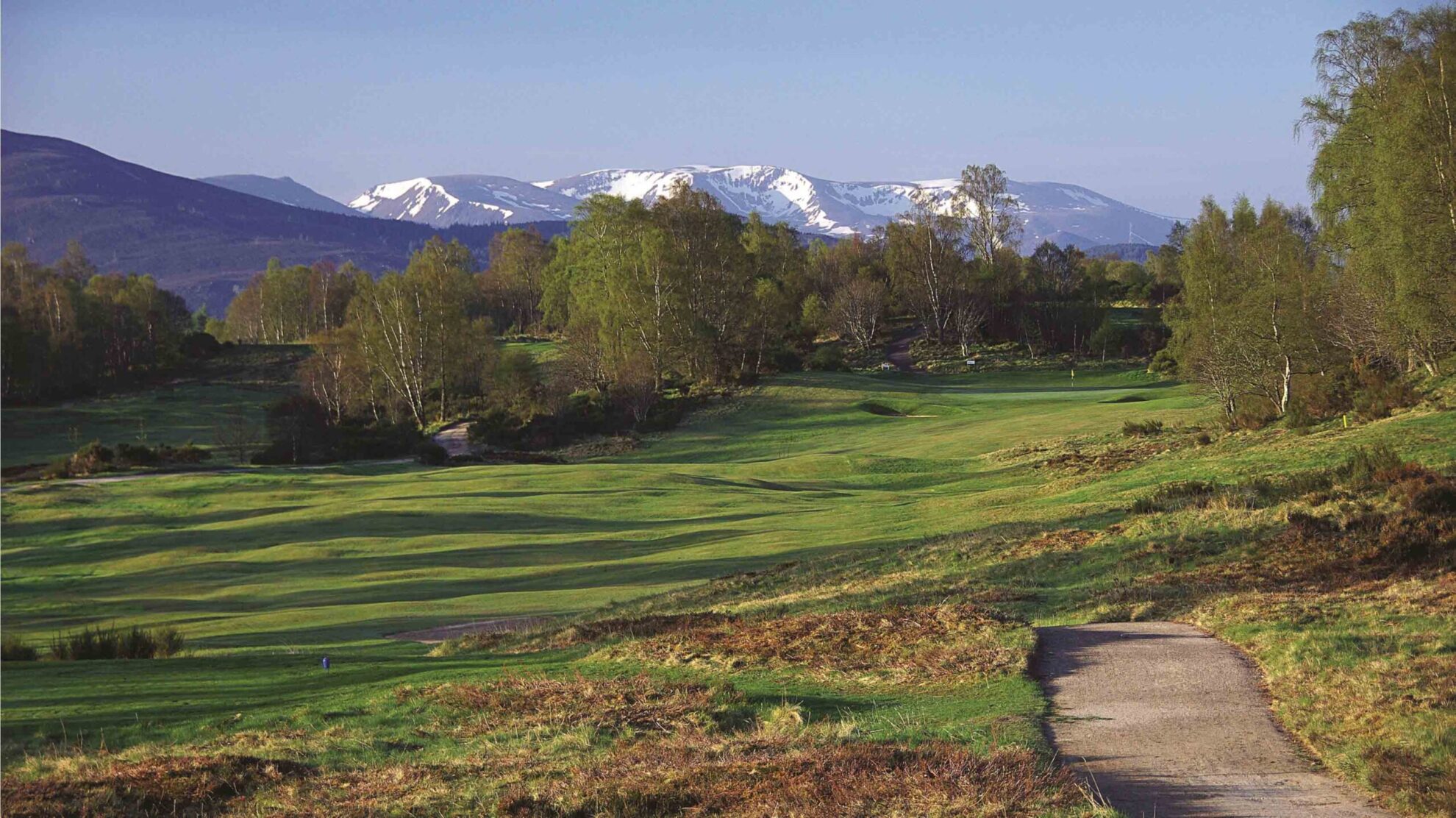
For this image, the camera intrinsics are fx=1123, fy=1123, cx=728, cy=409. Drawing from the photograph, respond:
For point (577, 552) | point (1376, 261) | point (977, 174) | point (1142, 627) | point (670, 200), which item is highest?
point (977, 174)

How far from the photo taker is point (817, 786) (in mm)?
8914

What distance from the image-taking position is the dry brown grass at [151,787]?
10.8 m

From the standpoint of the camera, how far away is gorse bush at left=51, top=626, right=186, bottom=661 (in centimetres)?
2167

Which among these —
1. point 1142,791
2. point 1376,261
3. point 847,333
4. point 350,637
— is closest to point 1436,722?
point 1142,791

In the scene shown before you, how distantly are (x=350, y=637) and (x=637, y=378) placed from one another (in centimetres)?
5469

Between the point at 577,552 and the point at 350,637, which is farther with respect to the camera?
the point at 577,552

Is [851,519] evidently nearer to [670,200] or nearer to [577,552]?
[577,552]

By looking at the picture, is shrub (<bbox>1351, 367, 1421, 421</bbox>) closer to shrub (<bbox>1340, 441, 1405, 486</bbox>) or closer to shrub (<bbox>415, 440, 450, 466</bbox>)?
shrub (<bbox>1340, 441, 1405, 486</bbox>)

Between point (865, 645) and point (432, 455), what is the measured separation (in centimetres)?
5430

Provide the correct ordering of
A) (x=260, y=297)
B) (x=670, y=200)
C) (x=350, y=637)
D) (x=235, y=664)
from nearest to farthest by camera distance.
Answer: (x=235, y=664), (x=350, y=637), (x=670, y=200), (x=260, y=297)

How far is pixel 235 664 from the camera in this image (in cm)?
1978

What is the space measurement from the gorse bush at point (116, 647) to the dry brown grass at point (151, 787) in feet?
32.9

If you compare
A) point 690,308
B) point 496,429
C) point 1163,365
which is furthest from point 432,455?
point 1163,365

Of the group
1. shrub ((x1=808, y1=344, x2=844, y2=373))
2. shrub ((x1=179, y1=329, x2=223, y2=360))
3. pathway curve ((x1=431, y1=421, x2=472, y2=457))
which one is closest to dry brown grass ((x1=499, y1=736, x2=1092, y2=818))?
pathway curve ((x1=431, y1=421, x2=472, y2=457))
